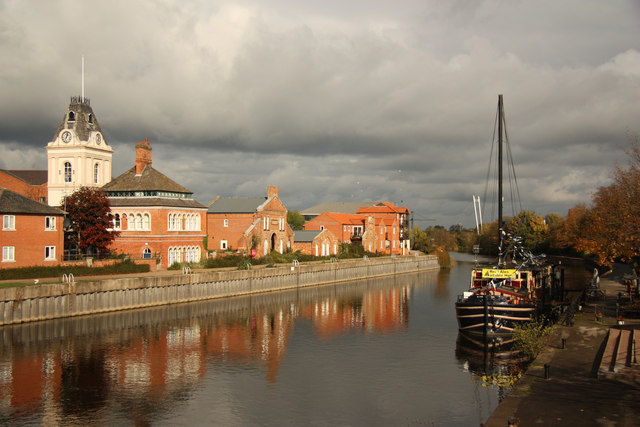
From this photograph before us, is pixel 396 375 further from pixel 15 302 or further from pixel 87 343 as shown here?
pixel 15 302

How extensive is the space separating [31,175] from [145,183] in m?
31.2

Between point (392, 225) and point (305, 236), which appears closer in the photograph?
point (305, 236)

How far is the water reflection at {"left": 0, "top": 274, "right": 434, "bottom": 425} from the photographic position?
23.2 metres

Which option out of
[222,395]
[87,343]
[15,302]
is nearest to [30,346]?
[87,343]

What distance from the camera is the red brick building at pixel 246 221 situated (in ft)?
239

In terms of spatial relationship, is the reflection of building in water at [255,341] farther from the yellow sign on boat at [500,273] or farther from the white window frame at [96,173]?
the white window frame at [96,173]

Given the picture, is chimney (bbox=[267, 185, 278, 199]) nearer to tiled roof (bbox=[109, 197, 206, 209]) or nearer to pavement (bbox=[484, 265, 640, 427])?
tiled roof (bbox=[109, 197, 206, 209])

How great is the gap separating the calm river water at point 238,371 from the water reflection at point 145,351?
8cm

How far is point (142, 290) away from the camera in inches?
1764

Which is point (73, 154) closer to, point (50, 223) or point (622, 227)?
point (50, 223)

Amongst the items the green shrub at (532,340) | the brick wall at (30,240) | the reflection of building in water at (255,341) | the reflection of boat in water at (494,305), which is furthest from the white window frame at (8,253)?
the green shrub at (532,340)

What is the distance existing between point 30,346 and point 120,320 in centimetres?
868

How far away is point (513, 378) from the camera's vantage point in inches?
1082

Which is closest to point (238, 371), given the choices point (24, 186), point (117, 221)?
point (117, 221)
